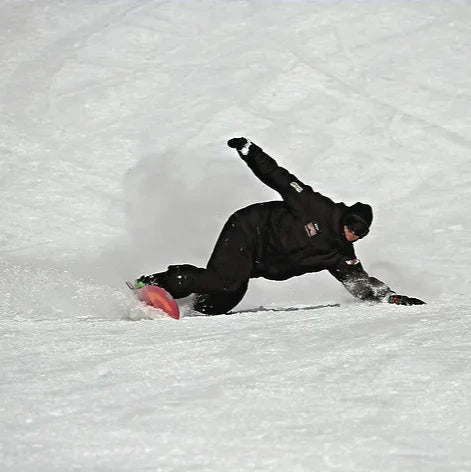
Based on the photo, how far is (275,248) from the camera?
5820 mm

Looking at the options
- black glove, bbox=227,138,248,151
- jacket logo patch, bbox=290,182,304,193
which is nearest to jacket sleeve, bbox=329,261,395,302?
jacket logo patch, bbox=290,182,304,193

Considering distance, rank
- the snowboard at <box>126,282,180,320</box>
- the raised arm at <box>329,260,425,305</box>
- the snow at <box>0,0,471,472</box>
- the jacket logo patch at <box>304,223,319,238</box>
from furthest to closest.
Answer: the raised arm at <box>329,260,425,305</box>, the jacket logo patch at <box>304,223,319,238</box>, the snowboard at <box>126,282,180,320</box>, the snow at <box>0,0,471,472</box>

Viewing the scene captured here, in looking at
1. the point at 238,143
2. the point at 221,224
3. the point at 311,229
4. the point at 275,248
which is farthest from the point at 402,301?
the point at 221,224

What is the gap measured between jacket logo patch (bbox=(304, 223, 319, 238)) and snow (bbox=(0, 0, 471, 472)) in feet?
1.60

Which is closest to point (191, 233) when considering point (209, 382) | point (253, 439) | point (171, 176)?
point (171, 176)

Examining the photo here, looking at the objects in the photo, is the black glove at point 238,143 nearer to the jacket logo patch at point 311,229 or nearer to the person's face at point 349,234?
the jacket logo patch at point 311,229

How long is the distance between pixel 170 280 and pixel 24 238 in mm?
2431

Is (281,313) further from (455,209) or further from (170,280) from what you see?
(455,209)

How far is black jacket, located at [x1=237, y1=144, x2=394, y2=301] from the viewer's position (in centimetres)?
570

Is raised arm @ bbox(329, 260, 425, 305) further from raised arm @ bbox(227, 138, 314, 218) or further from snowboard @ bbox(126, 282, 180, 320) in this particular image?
snowboard @ bbox(126, 282, 180, 320)

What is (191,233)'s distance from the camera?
8078 millimetres

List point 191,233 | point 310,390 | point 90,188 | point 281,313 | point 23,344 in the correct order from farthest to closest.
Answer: point 90,188 < point 191,233 < point 281,313 < point 23,344 < point 310,390

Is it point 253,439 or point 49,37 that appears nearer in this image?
point 253,439

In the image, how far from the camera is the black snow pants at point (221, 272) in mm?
5781
